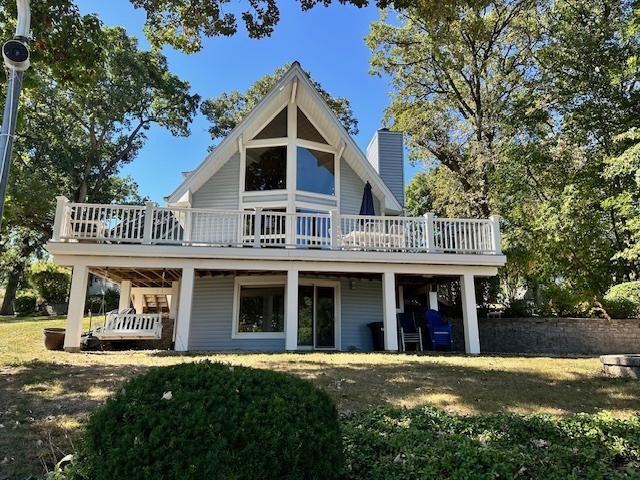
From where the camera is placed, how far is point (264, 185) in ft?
45.5

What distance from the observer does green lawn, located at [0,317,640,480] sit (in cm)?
425

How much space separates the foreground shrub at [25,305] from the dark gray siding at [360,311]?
16425 millimetres

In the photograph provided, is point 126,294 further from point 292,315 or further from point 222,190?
point 292,315

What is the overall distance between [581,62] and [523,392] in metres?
14.7

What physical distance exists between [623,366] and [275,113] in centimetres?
1062

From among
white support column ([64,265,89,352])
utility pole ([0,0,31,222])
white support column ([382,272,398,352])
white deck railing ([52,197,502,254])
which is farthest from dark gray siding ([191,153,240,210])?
utility pole ([0,0,31,222])

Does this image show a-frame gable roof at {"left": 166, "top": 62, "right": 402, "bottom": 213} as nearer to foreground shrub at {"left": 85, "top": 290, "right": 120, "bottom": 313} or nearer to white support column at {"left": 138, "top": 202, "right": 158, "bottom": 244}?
white support column at {"left": 138, "top": 202, "right": 158, "bottom": 244}

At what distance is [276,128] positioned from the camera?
13984 millimetres

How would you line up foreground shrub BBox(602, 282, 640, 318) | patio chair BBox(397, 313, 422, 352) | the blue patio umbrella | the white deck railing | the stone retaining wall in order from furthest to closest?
the stone retaining wall, foreground shrub BBox(602, 282, 640, 318), the blue patio umbrella, patio chair BBox(397, 313, 422, 352), the white deck railing

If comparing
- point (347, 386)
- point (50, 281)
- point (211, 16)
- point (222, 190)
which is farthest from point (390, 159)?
point (50, 281)

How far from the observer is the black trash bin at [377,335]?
42.6 feet

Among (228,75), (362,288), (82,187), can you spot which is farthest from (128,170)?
(362,288)

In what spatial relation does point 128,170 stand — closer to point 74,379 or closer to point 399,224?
point 399,224

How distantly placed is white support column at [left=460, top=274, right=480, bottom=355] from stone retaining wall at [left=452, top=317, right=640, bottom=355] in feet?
9.19
